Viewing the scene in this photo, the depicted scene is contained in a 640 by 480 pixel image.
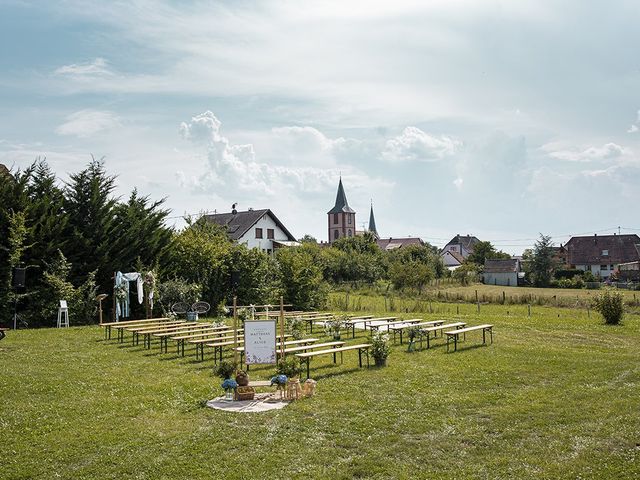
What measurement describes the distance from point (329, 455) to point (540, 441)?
9.30 feet

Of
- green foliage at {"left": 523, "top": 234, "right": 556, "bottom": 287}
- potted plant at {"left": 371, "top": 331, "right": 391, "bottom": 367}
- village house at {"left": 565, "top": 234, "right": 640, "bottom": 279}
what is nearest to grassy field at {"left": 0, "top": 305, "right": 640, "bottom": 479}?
potted plant at {"left": 371, "top": 331, "right": 391, "bottom": 367}

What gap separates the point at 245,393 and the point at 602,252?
71529 millimetres

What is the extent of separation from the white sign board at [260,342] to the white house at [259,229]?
1354 inches

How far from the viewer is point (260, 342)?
11.4 m

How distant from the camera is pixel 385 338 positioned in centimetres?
1299

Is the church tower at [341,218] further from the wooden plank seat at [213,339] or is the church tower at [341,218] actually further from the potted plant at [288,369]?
the potted plant at [288,369]

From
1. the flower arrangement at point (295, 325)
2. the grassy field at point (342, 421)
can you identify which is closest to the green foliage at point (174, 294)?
the flower arrangement at point (295, 325)

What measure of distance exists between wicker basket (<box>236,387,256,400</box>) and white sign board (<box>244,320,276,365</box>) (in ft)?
4.63

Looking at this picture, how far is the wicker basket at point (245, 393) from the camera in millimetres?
9797

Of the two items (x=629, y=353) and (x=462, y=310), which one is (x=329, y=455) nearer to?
(x=629, y=353)

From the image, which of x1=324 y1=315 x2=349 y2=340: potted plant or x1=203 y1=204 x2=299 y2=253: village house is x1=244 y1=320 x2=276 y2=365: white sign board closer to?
x1=324 y1=315 x2=349 y2=340: potted plant

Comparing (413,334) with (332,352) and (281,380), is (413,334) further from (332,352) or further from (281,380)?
(281,380)

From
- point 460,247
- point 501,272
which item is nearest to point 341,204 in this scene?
point 460,247

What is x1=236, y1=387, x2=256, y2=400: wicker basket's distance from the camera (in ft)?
32.1
